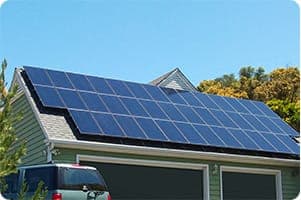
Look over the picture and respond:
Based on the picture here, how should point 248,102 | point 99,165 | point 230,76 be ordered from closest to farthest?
point 99,165 → point 248,102 → point 230,76

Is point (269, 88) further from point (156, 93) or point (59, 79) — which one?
point (59, 79)

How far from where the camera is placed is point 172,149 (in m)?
13.5

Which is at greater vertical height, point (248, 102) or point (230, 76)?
point (230, 76)

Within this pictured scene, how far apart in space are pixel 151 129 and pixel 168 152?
750 millimetres

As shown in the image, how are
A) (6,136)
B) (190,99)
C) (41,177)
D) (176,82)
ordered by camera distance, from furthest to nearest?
(176,82) → (190,99) → (41,177) → (6,136)

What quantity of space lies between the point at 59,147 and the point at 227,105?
673 cm

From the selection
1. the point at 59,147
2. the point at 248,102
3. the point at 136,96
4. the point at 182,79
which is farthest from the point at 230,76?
the point at 59,147

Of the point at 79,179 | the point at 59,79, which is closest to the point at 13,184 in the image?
the point at 79,179

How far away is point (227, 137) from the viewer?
14.8 m

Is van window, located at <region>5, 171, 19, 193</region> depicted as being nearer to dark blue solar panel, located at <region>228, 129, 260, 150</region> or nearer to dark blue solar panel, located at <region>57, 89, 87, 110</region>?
dark blue solar panel, located at <region>57, 89, 87, 110</region>

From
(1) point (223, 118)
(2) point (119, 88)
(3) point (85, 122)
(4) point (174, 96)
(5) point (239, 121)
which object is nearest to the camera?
(3) point (85, 122)

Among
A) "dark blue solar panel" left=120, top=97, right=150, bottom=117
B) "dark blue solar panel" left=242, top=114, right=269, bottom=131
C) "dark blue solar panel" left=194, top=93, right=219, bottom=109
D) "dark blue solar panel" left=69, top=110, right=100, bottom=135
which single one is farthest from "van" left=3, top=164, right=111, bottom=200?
"dark blue solar panel" left=242, top=114, right=269, bottom=131

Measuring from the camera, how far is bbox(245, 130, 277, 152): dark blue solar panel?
15.0m

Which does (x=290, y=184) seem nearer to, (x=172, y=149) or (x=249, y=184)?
(x=249, y=184)
